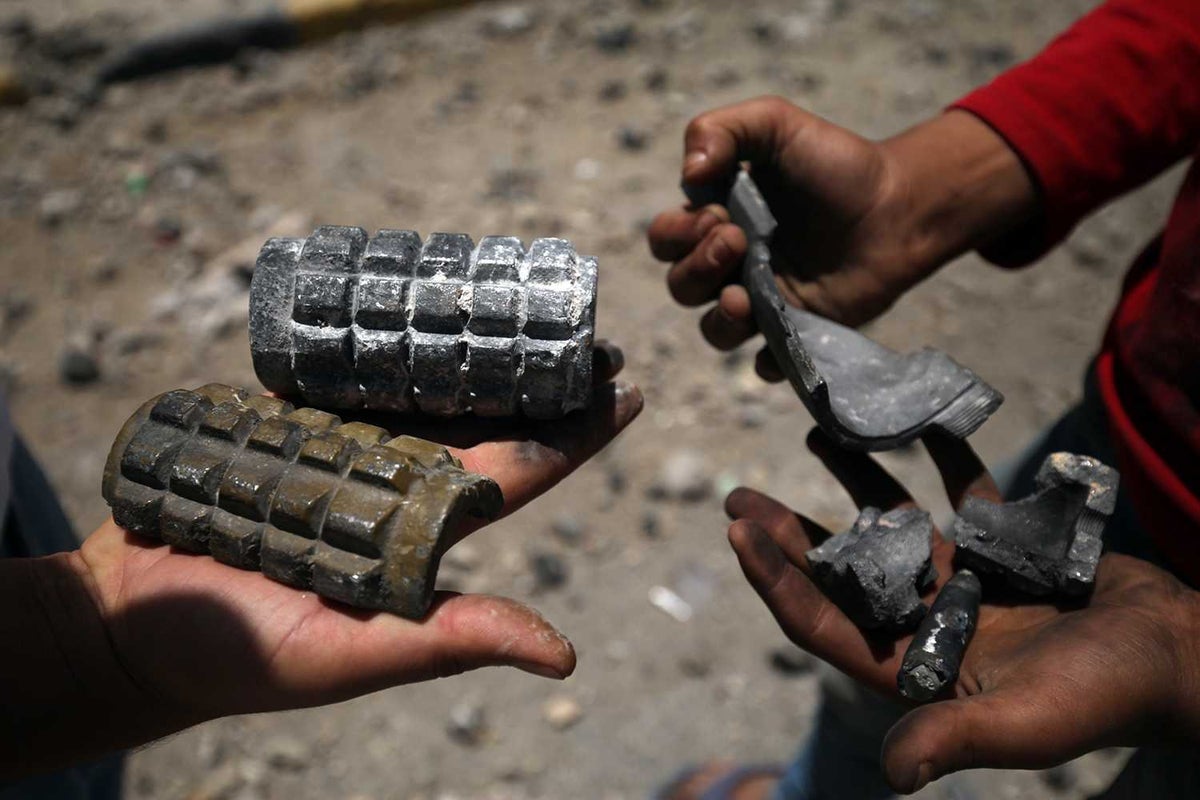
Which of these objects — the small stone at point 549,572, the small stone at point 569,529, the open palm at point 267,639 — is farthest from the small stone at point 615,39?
the open palm at point 267,639

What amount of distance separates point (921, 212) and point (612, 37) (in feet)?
13.2

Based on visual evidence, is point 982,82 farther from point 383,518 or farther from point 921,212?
point 383,518

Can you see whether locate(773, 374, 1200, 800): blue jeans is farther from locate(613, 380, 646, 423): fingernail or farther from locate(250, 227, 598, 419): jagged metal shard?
locate(250, 227, 598, 419): jagged metal shard

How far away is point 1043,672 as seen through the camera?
2.05 m

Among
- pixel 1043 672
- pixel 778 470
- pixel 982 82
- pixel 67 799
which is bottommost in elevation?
pixel 778 470

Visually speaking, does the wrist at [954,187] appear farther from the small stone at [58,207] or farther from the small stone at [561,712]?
the small stone at [58,207]

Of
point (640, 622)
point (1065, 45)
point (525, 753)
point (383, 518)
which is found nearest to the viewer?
point (383, 518)

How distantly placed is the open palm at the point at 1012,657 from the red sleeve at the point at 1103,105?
0.94m

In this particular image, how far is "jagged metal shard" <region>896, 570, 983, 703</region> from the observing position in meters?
2.25

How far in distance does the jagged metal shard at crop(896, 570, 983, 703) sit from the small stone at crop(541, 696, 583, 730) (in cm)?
172

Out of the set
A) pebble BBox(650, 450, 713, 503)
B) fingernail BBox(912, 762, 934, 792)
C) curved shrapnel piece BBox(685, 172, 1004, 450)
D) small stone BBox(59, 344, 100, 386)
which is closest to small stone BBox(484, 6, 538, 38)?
small stone BBox(59, 344, 100, 386)

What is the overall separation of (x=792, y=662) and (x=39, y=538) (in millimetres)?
2761

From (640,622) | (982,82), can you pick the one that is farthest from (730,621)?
(982,82)

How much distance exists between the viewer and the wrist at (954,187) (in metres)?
3.04
